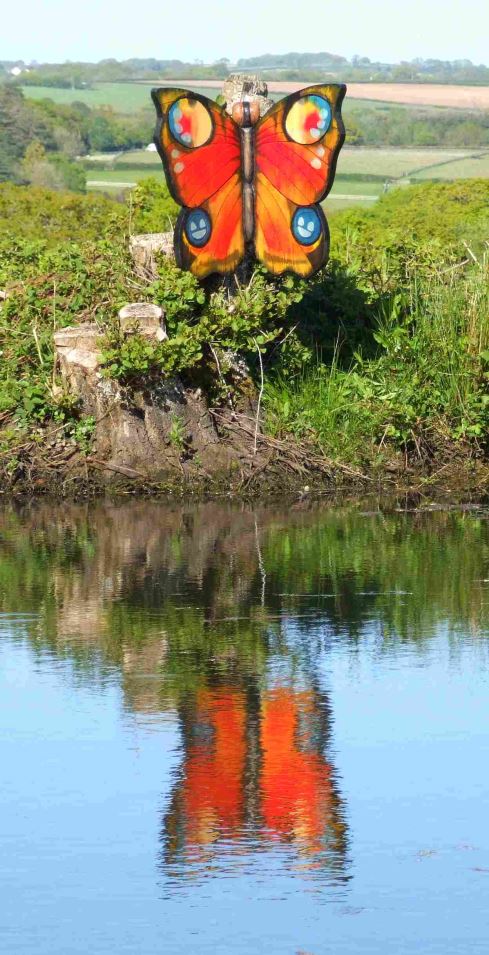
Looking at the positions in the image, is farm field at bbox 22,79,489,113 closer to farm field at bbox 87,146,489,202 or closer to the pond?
farm field at bbox 87,146,489,202

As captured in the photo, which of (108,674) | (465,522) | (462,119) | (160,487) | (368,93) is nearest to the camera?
(108,674)

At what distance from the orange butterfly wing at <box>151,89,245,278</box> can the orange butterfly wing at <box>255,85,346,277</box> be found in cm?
18

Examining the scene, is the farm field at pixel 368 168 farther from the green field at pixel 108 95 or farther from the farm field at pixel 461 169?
the green field at pixel 108 95

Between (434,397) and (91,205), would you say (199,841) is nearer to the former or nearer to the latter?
(434,397)

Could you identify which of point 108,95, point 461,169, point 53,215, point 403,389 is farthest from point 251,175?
point 108,95

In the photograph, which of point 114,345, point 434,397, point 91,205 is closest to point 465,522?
point 434,397

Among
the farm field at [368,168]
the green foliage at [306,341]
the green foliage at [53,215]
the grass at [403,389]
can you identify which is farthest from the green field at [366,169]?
the grass at [403,389]

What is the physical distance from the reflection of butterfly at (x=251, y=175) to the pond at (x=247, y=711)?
195 centimetres

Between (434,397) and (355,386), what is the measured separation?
1.81 ft

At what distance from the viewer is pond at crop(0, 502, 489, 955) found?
5.06 m

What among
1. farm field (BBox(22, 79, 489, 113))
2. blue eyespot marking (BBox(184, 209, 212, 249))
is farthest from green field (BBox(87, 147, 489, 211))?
blue eyespot marking (BBox(184, 209, 212, 249))

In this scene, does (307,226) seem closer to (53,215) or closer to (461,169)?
(53,215)

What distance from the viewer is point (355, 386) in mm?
12695

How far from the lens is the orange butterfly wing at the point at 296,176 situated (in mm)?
12195
